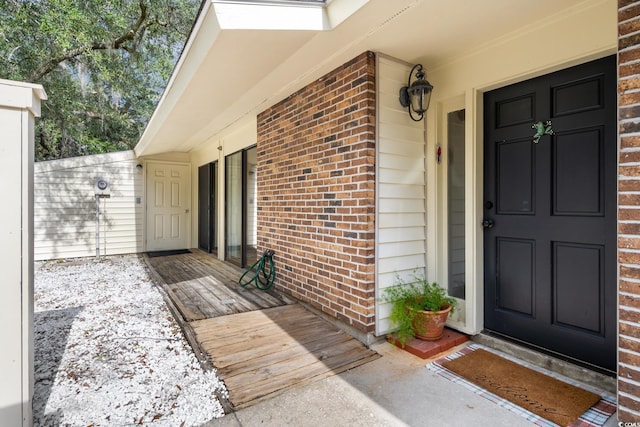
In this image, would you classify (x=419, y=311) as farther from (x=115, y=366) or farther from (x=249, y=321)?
(x=115, y=366)

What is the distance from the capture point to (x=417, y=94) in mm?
2664

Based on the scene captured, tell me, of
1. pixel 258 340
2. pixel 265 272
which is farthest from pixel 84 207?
pixel 258 340

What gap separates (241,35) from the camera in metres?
2.20

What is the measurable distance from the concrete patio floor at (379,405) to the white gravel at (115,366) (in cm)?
33

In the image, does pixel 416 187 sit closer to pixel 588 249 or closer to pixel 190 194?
pixel 588 249

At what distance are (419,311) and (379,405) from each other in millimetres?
841

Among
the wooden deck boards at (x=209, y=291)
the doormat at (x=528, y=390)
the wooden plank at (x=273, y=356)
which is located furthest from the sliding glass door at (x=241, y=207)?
the doormat at (x=528, y=390)

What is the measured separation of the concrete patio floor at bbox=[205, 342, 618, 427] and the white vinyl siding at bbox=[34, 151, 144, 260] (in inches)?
262

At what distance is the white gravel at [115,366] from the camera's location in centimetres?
173

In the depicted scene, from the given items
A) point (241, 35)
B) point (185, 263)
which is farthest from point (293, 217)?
point (185, 263)

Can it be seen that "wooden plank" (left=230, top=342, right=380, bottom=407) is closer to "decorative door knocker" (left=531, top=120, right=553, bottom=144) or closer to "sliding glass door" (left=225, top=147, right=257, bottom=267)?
"decorative door knocker" (left=531, top=120, right=553, bottom=144)

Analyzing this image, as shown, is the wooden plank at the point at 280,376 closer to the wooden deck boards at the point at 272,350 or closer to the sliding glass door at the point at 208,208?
the wooden deck boards at the point at 272,350

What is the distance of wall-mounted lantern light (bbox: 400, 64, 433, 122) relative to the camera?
2.64 meters

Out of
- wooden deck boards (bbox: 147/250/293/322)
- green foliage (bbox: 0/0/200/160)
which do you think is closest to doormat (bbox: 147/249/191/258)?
wooden deck boards (bbox: 147/250/293/322)
